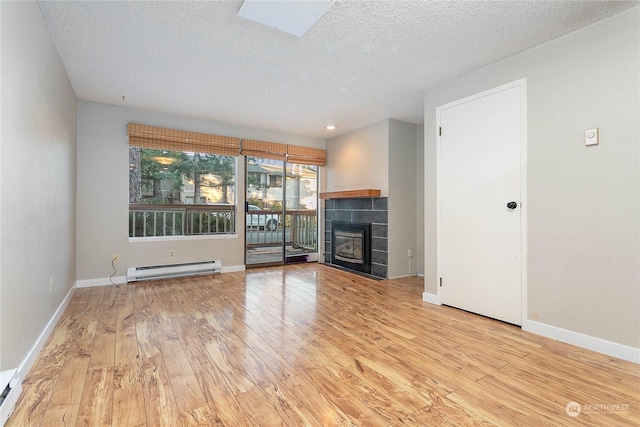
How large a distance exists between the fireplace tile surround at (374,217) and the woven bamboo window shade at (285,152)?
2.83ft

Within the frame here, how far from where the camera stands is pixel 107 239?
12.1 ft

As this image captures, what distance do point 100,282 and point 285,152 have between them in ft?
10.2

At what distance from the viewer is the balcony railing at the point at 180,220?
157 inches

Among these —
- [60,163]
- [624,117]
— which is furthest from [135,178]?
[624,117]

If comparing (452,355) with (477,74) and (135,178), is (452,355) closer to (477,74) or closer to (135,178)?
(477,74)

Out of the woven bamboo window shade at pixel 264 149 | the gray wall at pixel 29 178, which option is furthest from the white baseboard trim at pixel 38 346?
the woven bamboo window shade at pixel 264 149

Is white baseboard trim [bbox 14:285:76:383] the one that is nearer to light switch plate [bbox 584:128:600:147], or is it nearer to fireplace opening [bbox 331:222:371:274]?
fireplace opening [bbox 331:222:371:274]

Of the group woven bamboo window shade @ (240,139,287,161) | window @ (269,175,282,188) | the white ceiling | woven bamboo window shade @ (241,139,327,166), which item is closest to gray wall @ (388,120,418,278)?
the white ceiling

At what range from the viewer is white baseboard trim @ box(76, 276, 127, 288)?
3.51m

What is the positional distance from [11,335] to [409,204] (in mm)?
4137

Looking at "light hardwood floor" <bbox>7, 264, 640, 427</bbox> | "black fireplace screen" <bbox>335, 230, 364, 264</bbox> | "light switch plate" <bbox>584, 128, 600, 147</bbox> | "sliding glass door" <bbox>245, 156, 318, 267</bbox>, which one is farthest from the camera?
"sliding glass door" <bbox>245, 156, 318, 267</bbox>

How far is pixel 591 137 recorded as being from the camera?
6.63 ft

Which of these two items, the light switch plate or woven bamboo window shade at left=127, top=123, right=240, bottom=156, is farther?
woven bamboo window shade at left=127, top=123, right=240, bottom=156

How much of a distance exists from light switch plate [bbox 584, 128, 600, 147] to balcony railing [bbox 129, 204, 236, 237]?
4107mm
